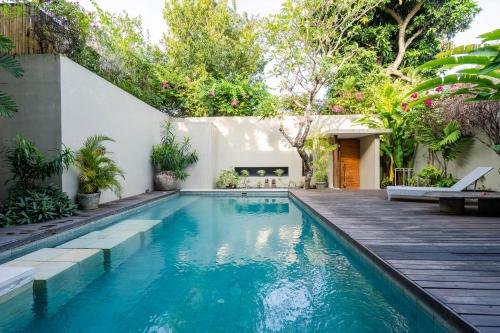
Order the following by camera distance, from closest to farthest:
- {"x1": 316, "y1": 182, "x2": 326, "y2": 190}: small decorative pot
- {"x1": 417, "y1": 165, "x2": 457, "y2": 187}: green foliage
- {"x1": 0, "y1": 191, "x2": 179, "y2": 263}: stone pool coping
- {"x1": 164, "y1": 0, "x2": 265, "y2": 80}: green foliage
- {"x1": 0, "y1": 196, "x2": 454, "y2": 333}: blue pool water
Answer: {"x1": 0, "y1": 196, "x2": 454, "y2": 333}: blue pool water → {"x1": 0, "y1": 191, "x2": 179, "y2": 263}: stone pool coping → {"x1": 417, "y1": 165, "x2": 457, "y2": 187}: green foliage → {"x1": 316, "y1": 182, "x2": 326, "y2": 190}: small decorative pot → {"x1": 164, "y1": 0, "x2": 265, "y2": 80}: green foliage

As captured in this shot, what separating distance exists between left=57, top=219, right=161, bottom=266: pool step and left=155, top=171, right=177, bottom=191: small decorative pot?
5547 millimetres

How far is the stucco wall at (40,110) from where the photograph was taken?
6.38m

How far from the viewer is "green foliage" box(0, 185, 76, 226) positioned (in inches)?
205

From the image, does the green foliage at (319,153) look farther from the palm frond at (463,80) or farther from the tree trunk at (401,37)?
the tree trunk at (401,37)

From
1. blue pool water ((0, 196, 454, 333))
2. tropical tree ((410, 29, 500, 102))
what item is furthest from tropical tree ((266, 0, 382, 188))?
blue pool water ((0, 196, 454, 333))

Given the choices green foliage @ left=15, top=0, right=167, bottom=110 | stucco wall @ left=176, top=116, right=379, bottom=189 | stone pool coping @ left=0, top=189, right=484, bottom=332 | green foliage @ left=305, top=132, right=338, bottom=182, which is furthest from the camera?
stucco wall @ left=176, top=116, right=379, bottom=189

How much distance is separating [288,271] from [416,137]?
870 cm

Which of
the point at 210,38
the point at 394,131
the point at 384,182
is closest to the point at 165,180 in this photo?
the point at 384,182

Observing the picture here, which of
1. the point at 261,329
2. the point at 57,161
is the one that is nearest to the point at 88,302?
the point at 261,329

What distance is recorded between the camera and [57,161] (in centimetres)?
592

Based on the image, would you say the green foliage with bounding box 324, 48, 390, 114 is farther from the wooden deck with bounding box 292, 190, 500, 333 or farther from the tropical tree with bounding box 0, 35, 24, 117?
the tropical tree with bounding box 0, 35, 24, 117

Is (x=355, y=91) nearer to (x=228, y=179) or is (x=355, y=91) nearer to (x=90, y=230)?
(x=228, y=179)

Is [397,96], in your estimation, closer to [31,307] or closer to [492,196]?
[492,196]

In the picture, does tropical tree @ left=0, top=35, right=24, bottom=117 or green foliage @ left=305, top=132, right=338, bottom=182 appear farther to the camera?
green foliage @ left=305, top=132, right=338, bottom=182
